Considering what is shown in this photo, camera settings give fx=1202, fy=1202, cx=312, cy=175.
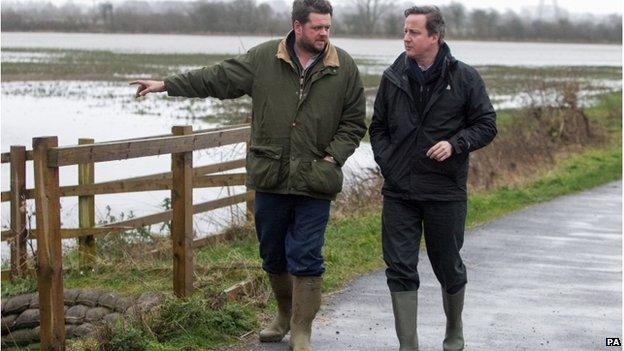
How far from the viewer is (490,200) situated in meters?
14.3

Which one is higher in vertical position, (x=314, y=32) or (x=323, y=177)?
(x=314, y=32)

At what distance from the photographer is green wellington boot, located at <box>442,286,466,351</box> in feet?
22.1

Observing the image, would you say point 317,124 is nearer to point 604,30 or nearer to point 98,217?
point 98,217

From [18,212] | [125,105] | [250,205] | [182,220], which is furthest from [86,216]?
[125,105]

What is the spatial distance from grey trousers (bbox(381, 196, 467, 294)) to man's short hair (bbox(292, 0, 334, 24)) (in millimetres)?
1083

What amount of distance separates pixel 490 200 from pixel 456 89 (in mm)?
7955

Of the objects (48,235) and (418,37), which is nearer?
(418,37)

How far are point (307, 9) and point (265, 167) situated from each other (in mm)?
878

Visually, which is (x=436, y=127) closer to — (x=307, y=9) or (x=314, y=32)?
(x=314, y=32)

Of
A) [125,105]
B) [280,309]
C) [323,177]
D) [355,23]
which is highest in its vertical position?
[323,177]

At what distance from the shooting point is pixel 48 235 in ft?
22.2

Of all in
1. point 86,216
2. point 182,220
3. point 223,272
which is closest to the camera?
point 182,220

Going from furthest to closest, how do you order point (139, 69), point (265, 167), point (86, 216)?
point (139, 69) → point (86, 216) → point (265, 167)

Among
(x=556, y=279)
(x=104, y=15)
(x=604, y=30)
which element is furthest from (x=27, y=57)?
(x=604, y=30)
